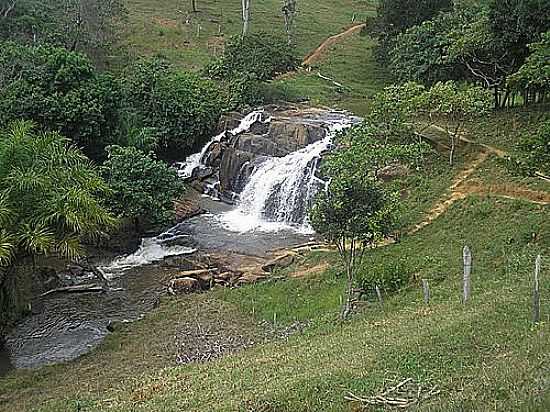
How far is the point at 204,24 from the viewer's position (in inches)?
2191

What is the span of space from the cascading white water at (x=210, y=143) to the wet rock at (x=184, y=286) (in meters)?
12.9

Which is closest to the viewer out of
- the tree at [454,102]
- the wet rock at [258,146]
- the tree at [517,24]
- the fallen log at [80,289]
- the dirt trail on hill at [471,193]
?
the dirt trail on hill at [471,193]

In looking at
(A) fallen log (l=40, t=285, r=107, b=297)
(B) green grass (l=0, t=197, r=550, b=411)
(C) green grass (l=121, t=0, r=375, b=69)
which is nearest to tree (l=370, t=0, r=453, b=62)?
(C) green grass (l=121, t=0, r=375, b=69)

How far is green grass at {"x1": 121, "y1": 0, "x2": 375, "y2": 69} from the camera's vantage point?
4975 centimetres

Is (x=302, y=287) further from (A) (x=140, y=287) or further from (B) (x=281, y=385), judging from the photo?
(B) (x=281, y=385)

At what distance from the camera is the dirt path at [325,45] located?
4997cm

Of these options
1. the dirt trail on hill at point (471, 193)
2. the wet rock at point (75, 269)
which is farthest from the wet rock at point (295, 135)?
the wet rock at point (75, 269)

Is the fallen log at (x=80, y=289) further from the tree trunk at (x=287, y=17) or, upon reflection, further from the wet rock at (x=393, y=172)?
the tree trunk at (x=287, y=17)

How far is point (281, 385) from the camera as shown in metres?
10.1

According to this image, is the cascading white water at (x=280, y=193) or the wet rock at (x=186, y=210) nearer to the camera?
the cascading white water at (x=280, y=193)

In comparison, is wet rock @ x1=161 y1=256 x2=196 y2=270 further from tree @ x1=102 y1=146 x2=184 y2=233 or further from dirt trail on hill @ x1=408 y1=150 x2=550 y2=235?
dirt trail on hill @ x1=408 y1=150 x2=550 y2=235

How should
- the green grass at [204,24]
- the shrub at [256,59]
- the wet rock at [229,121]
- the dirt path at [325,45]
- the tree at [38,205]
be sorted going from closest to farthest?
the tree at [38,205]
the wet rock at [229,121]
the shrub at [256,59]
the green grass at [204,24]
the dirt path at [325,45]

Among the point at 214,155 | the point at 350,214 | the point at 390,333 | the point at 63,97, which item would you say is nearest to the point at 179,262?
the point at 214,155

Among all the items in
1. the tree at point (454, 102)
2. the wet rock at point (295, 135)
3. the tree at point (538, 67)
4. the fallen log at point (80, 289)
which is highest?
the tree at point (538, 67)
